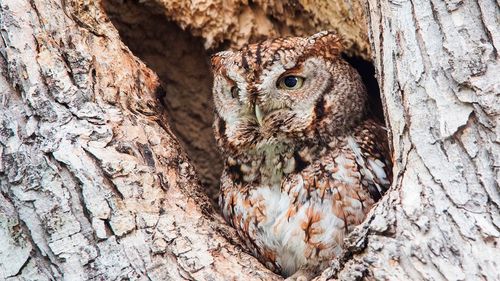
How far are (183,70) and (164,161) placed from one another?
1.21 meters

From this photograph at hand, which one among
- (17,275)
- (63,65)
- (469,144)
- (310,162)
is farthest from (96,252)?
(469,144)

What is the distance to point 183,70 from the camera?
3.84 meters

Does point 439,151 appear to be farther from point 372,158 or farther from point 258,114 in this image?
point 258,114

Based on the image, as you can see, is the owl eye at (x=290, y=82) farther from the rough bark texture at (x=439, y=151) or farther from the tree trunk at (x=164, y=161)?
the rough bark texture at (x=439, y=151)

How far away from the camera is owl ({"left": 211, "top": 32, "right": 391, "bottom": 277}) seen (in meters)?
2.69

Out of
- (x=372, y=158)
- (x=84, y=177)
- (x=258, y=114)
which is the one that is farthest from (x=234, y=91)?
(x=84, y=177)

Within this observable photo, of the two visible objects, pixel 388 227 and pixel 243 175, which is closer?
pixel 388 227

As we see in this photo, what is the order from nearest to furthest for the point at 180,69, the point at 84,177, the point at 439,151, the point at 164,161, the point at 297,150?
the point at 439,151 → the point at 84,177 → the point at 164,161 → the point at 297,150 → the point at 180,69

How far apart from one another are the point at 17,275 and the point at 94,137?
513 millimetres

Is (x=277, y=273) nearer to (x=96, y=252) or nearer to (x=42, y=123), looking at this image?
(x=96, y=252)

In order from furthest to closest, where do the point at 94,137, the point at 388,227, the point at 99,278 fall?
the point at 94,137 < the point at 99,278 < the point at 388,227

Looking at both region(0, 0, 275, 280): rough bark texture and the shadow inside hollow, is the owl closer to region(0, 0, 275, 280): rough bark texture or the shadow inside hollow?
region(0, 0, 275, 280): rough bark texture

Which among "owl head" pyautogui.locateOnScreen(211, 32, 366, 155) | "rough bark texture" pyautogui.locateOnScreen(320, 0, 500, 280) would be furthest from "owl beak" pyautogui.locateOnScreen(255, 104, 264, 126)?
"rough bark texture" pyautogui.locateOnScreen(320, 0, 500, 280)

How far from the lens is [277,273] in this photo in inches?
112
